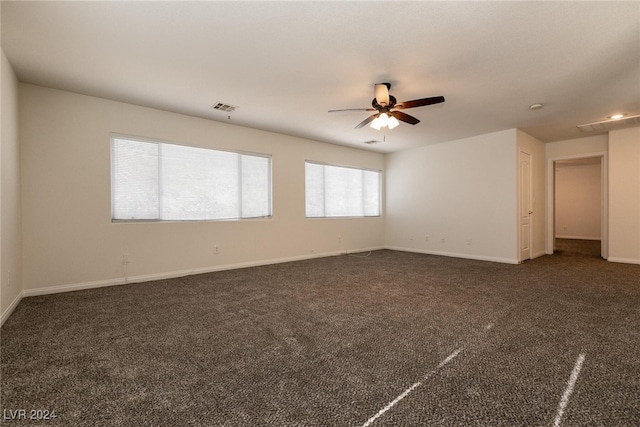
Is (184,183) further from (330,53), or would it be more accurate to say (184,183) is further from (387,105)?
(387,105)

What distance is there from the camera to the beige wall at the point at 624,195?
503cm

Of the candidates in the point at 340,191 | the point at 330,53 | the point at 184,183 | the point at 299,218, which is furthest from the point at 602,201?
the point at 184,183

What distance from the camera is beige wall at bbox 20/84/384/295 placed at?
3.33 meters

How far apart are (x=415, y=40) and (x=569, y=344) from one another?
107 inches

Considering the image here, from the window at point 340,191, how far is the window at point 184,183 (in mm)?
1068

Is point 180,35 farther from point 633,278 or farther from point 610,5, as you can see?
point 633,278

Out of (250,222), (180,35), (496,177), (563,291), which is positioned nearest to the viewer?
(180,35)

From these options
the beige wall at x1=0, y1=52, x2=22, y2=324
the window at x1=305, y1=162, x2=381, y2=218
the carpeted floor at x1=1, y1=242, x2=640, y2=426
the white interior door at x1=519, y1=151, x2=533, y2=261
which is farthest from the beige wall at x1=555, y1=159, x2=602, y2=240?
the beige wall at x1=0, y1=52, x2=22, y2=324

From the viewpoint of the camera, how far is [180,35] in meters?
2.38

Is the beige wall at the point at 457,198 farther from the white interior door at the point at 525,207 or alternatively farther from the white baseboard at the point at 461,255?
the white interior door at the point at 525,207

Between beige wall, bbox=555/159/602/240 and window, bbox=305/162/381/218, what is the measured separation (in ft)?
20.3

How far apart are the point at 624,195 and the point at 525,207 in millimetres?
1625

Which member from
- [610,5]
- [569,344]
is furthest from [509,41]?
[569,344]

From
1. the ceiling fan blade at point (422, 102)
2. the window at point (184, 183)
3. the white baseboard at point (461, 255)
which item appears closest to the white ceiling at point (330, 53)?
the ceiling fan blade at point (422, 102)
